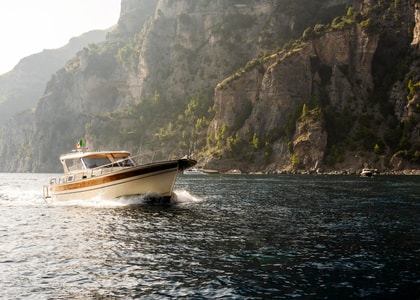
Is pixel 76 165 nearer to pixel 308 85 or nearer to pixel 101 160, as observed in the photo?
pixel 101 160

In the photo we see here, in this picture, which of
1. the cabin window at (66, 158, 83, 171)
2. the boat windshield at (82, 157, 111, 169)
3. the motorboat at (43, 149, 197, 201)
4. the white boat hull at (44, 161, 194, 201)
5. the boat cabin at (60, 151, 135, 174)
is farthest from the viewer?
the cabin window at (66, 158, 83, 171)

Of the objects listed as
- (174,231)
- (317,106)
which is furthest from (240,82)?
(174,231)

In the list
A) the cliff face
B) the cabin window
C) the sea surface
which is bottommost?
the sea surface

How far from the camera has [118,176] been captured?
39656 mm

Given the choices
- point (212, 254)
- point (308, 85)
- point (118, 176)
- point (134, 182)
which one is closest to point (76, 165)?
point (118, 176)

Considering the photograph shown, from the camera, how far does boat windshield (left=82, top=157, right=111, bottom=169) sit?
42969 mm

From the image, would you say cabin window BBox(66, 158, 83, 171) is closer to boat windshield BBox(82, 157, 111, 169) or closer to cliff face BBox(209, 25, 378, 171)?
boat windshield BBox(82, 157, 111, 169)

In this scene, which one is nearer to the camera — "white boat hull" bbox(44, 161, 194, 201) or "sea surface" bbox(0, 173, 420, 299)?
"sea surface" bbox(0, 173, 420, 299)

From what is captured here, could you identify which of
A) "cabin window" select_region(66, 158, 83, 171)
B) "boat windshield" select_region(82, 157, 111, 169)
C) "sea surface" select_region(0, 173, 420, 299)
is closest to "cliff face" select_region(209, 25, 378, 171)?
"cabin window" select_region(66, 158, 83, 171)

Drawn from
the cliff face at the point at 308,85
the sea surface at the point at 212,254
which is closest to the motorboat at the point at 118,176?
the sea surface at the point at 212,254

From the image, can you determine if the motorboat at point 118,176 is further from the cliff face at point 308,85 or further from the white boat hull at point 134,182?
the cliff face at point 308,85

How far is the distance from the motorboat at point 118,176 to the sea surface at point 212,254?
385cm

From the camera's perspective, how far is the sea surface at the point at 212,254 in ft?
49.3

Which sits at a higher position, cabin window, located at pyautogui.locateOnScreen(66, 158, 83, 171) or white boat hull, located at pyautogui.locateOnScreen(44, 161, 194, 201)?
cabin window, located at pyautogui.locateOnScreen(66, 158, 83, 171)
